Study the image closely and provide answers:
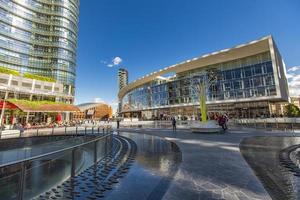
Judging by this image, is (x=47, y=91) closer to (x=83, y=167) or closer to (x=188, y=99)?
(x=188, y=99)

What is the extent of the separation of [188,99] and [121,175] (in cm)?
4632

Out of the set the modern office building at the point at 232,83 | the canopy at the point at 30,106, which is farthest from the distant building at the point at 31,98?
the modern office building at the point at 232,83

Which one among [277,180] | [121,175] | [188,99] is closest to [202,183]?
[277,180]

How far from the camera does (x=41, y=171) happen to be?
135 inches

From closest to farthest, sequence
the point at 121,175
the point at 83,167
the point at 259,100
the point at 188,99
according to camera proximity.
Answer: the point at 121,175 → the point at 83,167 → the point at 259,100 → the point at 188,99

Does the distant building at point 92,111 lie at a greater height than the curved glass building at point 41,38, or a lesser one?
lesser

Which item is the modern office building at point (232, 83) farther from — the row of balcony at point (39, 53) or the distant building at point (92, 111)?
the distant building at point (92, 111)

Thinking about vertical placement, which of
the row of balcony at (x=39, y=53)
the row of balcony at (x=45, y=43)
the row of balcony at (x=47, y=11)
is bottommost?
the row of balcony at (x=39, y=53)

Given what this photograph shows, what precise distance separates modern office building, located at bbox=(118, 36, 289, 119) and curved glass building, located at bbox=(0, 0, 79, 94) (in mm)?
29213

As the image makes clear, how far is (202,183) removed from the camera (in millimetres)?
3816

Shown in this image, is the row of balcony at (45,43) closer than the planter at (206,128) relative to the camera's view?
No

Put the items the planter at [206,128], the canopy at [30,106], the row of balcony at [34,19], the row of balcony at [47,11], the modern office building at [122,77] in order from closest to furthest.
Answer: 1. the planter at [206,128]
2. the canopy at [30,106]
3. the row of balcony at [34,19]
4. the row of balcony at [47,11]
5. the modern office building at [122,77]

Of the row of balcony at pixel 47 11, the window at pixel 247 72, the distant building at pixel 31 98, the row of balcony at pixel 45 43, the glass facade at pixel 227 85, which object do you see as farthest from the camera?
the row of balcony at pixel 47 11

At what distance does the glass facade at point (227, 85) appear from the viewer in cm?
3675
